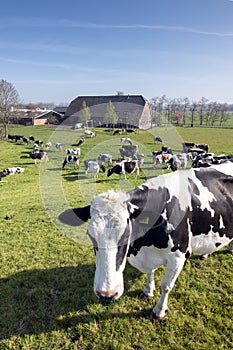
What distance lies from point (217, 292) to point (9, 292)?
3.75 m

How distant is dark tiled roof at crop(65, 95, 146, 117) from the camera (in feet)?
177

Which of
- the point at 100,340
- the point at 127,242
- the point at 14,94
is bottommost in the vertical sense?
the point at 100,340

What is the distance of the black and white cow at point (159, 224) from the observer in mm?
2744

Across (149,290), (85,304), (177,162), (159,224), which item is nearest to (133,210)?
(159,224)

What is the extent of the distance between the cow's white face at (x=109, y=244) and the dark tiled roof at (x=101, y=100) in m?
52.3

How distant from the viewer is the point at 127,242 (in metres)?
2.89

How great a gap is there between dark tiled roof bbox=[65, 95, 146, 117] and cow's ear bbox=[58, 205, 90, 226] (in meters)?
51.7

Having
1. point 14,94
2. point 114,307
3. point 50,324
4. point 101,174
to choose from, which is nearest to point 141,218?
point 114,307

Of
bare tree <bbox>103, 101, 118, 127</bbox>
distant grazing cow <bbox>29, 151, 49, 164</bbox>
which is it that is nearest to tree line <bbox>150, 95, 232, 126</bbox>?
bare tree <bbox>103, 101, 118, 127</bbox>

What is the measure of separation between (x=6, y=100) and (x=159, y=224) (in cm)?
4192

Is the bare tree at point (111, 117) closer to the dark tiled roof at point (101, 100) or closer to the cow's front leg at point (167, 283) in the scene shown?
the dark tiled roof at point (101, 100)

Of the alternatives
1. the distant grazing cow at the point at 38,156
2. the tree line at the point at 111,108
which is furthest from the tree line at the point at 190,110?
the distant grazing cow at the point at 38,156

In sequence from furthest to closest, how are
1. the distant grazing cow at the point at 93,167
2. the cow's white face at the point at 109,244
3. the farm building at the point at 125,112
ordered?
1. the farm building at the point at 125,112
2. the distant grazing cow at the point at 93,167
3. the cow's white face at the point at 109,244

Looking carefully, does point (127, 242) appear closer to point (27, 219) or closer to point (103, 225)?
point (103, 225)
